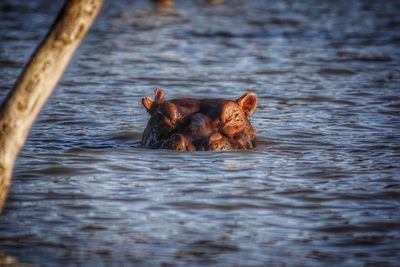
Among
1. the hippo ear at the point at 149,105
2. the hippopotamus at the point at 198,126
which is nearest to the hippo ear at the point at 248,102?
the hippopotamus at the point at 198,126

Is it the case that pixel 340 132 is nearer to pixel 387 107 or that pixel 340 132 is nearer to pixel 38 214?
pixel 387 107

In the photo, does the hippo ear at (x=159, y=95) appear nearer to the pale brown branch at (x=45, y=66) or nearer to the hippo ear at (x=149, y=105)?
the hippo ear at (x=149, y=105)

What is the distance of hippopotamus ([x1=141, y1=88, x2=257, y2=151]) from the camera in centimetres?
991

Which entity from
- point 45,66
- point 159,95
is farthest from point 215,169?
point 45,66

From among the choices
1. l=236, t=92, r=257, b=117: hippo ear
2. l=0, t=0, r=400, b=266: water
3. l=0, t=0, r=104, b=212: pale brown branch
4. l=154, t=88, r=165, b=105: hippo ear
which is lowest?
l=0, t=0, r=400, b=266: water

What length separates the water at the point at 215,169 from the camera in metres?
6.87

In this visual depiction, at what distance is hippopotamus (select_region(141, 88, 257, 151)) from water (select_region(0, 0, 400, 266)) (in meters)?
0.15

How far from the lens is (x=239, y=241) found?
6977 millimetres

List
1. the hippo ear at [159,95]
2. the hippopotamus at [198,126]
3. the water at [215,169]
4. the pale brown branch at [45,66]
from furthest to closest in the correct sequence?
the hippo ear at [159,95] < the hippopotamus at [198,126] < the water at [215,169] < the pale brown branch at [45,66]

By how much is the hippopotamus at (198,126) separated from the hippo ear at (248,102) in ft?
0.57

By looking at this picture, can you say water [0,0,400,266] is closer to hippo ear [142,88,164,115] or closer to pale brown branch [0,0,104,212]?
hippo ear [142,88,164,115]

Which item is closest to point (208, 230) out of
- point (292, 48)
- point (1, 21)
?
point (292, 48)

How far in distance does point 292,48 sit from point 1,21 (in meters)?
9.37

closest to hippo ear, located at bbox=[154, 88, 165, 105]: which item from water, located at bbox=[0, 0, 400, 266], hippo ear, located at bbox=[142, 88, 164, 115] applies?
hippo ear, located at bbox=[142, 88, 164, 115]
